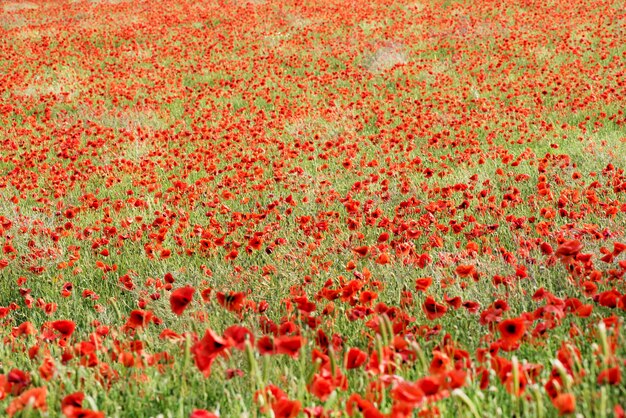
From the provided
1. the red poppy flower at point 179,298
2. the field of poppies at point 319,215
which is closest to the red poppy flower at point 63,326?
the field of poppies at point 319,215

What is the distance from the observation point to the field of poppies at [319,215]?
196 cm

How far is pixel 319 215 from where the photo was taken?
4.69 meters

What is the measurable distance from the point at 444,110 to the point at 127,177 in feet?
15.1

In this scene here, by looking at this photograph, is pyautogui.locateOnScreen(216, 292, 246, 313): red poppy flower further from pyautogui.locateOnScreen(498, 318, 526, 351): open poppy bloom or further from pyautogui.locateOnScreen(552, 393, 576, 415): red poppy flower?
pyautogui.locateOnScreen(552, 393, 576, 415): red poppy flower

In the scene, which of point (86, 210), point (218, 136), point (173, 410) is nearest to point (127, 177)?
point (86, 210)

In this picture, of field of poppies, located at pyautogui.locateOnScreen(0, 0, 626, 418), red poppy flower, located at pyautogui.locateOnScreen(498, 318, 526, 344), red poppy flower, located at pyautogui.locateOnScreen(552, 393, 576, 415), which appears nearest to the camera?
red poppy flower, located at pyautogui.locateOnScreen(552, 393, 576, 415)

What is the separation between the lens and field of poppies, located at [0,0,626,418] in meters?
1.96

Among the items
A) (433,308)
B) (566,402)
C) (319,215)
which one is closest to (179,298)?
(433,308)

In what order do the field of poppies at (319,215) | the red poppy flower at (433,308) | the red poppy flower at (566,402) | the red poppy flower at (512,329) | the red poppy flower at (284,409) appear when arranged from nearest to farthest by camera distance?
the red poppy flower at (566,402)
the red poppy flower at (284,409)
the red poppy flower at (512,329)
the field of poppies at (319,215)
the red poppy flower at (433,308)

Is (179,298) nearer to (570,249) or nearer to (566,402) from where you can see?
(566,402)

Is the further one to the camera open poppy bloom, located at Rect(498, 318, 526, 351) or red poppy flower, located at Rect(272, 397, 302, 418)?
open poppy bloom, located at Rect(498, 318, 526, 351)

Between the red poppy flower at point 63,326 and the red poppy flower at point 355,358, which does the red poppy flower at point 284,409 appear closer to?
the red poppy flower at point 355,358

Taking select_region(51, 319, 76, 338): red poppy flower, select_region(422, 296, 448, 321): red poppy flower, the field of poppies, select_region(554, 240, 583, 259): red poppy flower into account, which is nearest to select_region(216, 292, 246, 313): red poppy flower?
the field of poppies

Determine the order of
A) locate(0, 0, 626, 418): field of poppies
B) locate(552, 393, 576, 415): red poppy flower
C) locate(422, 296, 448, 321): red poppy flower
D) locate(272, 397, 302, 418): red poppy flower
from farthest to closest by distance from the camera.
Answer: locate(422, 296, 448, 321): red poppy flower → locate(0, 0, 626, 418): field of poppies → locate(272, 397, 302, 418): red poppy flower → locate(552, 393, 576, 415): red poppy flower
